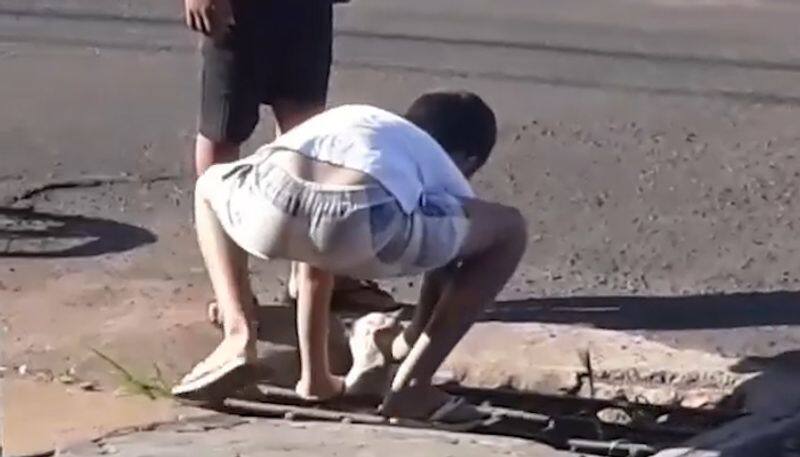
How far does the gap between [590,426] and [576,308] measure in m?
1.13

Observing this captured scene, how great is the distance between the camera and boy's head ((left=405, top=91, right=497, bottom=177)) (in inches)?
215

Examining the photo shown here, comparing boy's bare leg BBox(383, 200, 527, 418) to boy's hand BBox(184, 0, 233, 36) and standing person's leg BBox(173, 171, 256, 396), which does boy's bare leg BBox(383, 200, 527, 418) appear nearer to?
standing person's leg BBox(173, 171, 256, 396)

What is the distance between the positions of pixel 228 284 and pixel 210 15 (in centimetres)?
83

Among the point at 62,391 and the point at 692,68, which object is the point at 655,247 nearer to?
the point at 62,391

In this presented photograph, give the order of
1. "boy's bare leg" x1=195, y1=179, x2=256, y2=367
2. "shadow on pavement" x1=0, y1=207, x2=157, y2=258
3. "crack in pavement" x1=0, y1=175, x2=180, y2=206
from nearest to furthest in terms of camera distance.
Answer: "boy's bare leg" x1=195, y1=179, x2=256, y2=367, "shadow on pavement" x1=0, y1=207, x2=157, y2=258, "crack in pavement" x1=0, y1=175, x2=180, y2=206

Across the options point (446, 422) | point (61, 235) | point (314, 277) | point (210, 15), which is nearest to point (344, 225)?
point (314, 277)

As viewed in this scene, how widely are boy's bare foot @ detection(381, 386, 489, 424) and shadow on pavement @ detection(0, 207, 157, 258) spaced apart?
2.15 meters

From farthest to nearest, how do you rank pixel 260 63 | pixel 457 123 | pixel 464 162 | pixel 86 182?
pixel 86 182
pixel 260 63
pixel 464 162
pixel 457 123

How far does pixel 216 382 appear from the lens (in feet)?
18.1

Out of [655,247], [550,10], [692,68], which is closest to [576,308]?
[655,247]

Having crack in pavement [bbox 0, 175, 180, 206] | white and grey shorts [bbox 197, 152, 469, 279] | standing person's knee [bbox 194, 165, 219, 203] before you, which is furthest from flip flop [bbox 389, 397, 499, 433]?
crack in pavement [bbox 0, 175, 180, 206]

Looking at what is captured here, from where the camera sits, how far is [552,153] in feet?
29.1

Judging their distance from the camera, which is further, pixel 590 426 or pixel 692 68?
pixel 692 68

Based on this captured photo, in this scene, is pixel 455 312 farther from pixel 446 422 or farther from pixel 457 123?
pixel 457 123
